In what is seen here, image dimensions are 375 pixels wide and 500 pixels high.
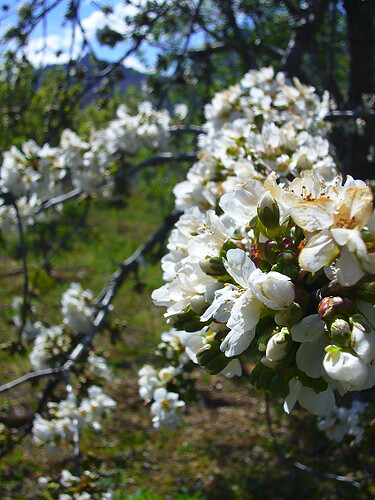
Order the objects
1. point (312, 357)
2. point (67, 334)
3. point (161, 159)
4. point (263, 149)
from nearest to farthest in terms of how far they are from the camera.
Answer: point (312, 357), point (263, 149), point (67, 334), point (161, 159)

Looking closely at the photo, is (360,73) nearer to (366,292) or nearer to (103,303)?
(103,303)

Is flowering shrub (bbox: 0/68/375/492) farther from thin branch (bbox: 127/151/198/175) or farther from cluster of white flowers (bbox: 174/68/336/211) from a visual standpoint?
thin branch (bbox: 127/151/198/175)

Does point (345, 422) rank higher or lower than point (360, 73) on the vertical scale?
lower

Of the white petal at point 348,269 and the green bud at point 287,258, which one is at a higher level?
the white petal at point 348,269

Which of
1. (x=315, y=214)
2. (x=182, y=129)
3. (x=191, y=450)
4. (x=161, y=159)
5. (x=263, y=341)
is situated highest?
(x=315, y=214)

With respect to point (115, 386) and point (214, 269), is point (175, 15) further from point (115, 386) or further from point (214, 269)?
point (214, 269)

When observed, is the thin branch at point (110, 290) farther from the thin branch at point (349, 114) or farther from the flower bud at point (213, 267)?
the flower bud at point (213, 267)

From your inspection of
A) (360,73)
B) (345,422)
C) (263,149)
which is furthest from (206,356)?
(360,73)

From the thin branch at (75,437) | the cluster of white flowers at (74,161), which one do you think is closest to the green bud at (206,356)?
the thin branch at (75,437)

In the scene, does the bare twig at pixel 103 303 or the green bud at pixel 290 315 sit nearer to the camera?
the green bud at pixel 290 315
